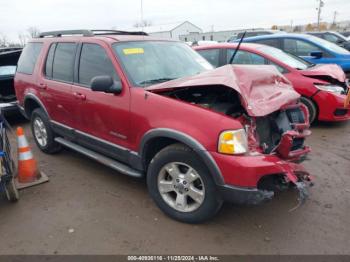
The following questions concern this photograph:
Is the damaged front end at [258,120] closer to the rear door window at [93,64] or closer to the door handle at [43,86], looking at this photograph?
the rear door window at [93,64]

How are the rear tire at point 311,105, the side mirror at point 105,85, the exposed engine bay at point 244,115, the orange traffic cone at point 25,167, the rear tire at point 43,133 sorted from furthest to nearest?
the rear tire at point 311,105 → the rear tire at point 43,133 → the orange traffic cone at point 25,167 → the side mirror at point 105,85 → the exposed engine bay at point 244,115

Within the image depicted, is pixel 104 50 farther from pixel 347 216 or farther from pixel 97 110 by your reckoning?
pixel 347 216

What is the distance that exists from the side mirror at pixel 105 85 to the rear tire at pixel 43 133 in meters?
2.00

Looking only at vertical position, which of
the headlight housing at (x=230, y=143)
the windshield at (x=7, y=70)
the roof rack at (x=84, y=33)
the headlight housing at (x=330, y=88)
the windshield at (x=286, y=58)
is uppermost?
the roof rack at (x=84, y=33)

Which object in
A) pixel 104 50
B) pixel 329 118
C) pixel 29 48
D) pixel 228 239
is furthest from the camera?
pixel 329 118

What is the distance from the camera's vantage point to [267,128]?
3348 mm

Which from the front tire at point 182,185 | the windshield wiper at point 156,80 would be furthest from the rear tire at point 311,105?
the front tire at point 182,185

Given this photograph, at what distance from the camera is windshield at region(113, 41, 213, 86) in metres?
3.64

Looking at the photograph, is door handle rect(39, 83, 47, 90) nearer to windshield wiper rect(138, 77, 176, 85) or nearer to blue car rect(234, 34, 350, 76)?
windshield wiper rect(138, 77, 176, 85)

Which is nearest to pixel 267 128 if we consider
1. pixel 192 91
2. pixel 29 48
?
pixel 192 91

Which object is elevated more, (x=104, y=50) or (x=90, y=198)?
(x=104, y=50)

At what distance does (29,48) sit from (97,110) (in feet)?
8.17

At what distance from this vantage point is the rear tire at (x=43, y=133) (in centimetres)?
509

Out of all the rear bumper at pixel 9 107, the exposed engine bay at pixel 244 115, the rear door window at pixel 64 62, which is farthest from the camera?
the rear bumper at pixel 9 107
